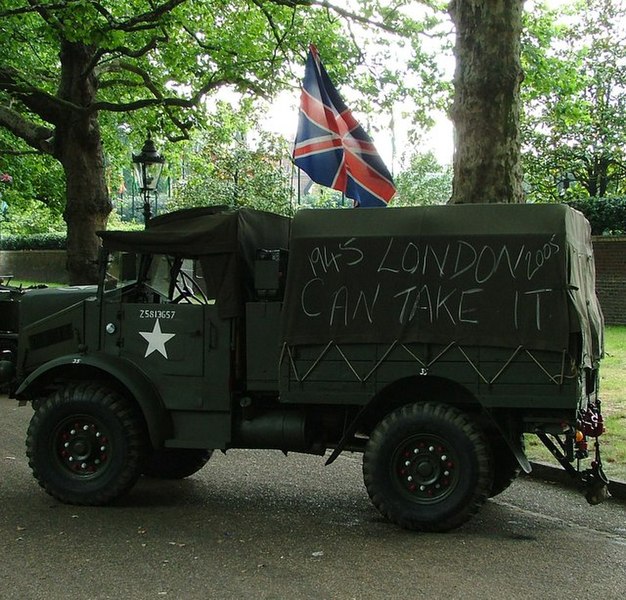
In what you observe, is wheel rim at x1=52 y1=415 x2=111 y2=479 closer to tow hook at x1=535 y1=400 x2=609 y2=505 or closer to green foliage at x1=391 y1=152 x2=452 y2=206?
tow hook at x1=535 y1=400 x2=609 y2=505

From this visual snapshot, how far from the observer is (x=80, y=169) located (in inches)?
746

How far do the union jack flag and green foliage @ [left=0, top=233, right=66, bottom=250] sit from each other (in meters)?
35.2

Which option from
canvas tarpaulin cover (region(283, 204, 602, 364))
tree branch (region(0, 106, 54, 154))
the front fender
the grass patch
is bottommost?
the grass patch

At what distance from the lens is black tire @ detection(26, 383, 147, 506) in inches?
282

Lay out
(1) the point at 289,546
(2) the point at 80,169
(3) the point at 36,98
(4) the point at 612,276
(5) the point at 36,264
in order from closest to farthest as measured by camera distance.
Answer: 1. (1) the point at 289,546
2. (2) the point at 80,169
3. (3) the point at 36,98
4. (4) the point at 612,276
5. (5) the point at 36,264

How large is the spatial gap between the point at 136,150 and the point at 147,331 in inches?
936

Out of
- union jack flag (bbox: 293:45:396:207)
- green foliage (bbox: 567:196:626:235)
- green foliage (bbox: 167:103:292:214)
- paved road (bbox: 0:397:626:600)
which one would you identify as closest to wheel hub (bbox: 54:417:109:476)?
paved road (bbox: 0:397:626:600)

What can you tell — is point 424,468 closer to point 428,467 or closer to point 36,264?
point 428,467

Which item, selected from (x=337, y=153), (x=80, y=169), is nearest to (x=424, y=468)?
(x=337, y=153)

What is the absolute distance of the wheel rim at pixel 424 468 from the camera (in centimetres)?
643

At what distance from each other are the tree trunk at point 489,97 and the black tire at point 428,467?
13.6 feet

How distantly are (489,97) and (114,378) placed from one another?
5148 millimetres

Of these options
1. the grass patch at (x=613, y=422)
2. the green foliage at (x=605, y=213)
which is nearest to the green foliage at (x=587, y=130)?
the green foliage at (x=605, y=213)

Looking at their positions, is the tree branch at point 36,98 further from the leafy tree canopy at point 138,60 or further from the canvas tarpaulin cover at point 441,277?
the canvas tarpaulin cover at point 441,277
